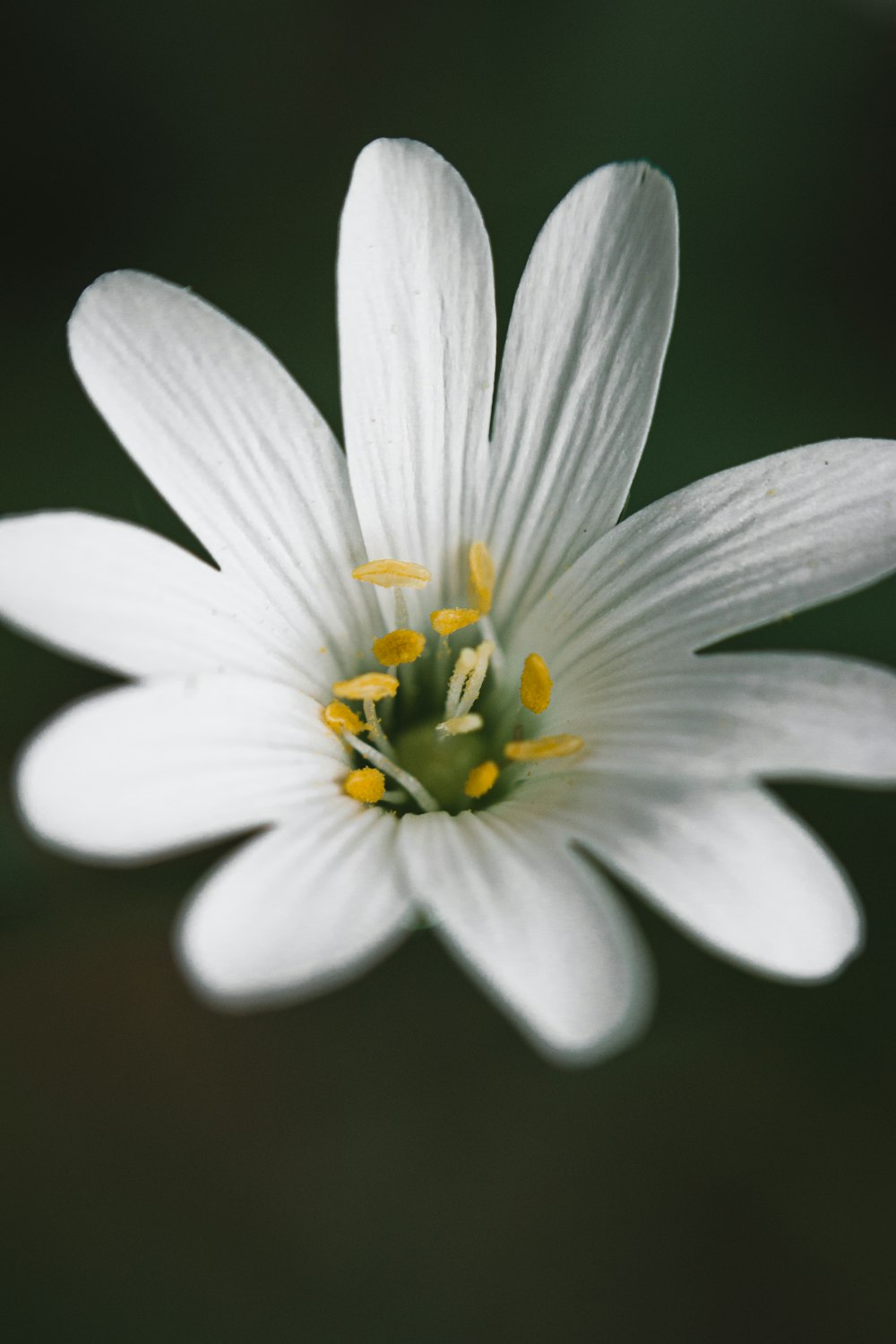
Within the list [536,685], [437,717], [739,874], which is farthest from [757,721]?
[437,717]

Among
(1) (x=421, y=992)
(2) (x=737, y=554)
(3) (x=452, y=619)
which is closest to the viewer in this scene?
(2) (x=737, y=554)

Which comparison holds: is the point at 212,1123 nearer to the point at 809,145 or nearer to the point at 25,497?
the point at 25,497

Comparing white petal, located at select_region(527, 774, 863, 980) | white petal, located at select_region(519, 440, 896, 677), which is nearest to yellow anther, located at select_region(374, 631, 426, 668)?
white petal, located at select_region(519, 440, 896, 677)

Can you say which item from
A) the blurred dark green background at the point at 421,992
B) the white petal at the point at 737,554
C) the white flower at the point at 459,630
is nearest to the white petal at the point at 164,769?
the white flower at the point at 459,630

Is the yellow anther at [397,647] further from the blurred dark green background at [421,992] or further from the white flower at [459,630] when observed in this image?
the blurred dark green background at [421,992]

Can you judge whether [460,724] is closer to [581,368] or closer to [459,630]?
[459,630]

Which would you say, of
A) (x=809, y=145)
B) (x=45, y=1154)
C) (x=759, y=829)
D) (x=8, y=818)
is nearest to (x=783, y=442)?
(x=809, y=145)

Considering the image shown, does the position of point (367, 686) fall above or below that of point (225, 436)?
below
